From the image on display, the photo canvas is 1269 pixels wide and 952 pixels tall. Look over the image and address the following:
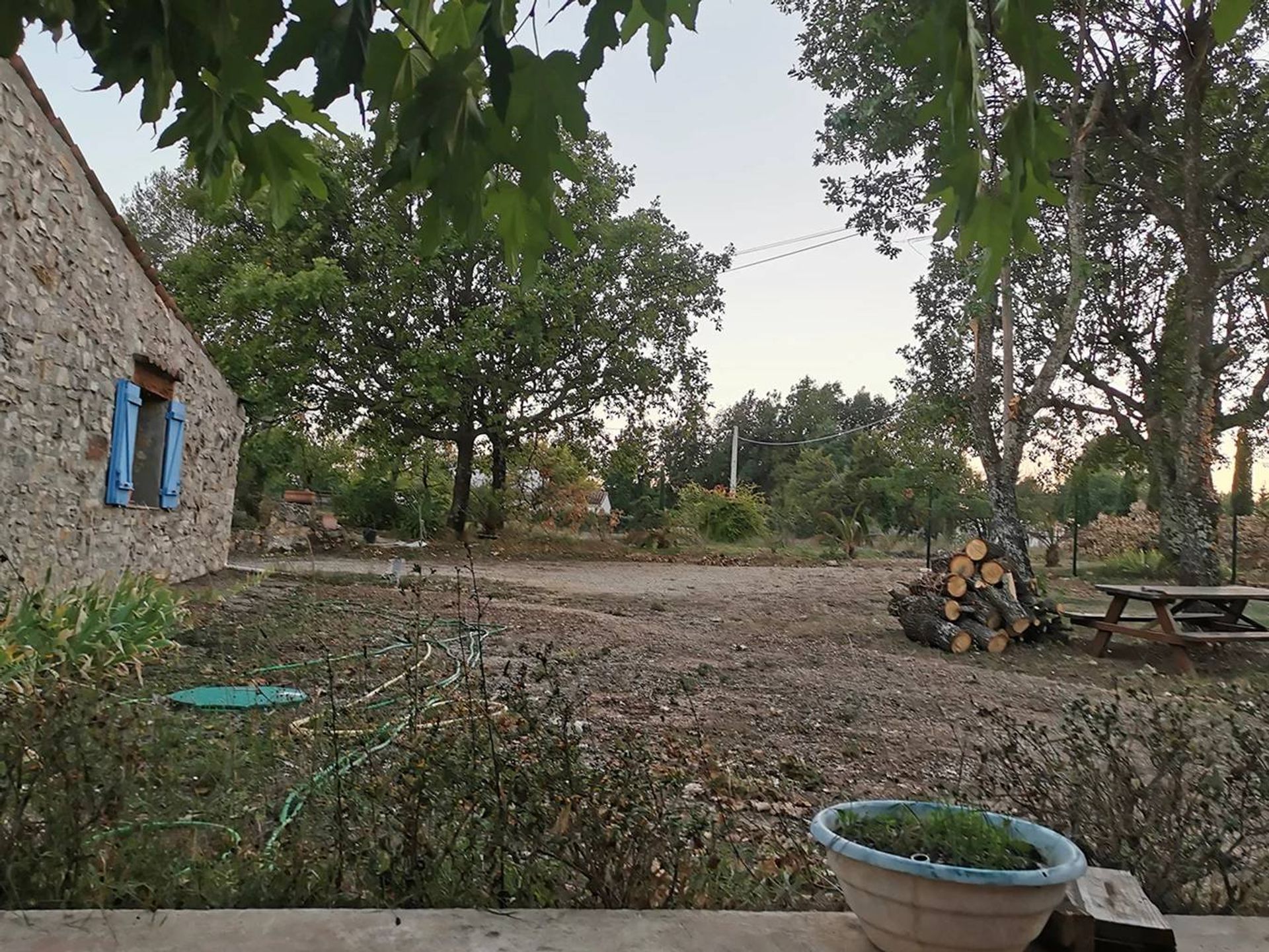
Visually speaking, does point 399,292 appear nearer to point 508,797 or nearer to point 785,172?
point 785,172

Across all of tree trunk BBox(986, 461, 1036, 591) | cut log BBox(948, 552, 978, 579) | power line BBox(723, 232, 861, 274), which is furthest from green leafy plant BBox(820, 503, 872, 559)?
cut log BBox(948, 552, 978, 579)

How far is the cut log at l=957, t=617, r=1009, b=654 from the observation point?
297 inches

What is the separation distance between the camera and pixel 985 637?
7.59 metres

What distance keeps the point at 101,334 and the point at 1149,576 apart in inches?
645

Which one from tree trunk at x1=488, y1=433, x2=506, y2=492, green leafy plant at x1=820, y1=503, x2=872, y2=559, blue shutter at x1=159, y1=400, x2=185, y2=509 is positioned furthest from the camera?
green leafy plant at x1=820, y1=503, x2=872, y2=559

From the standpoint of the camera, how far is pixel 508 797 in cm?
221

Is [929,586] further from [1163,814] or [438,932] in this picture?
[438,932]

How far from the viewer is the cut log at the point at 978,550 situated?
8.02 m

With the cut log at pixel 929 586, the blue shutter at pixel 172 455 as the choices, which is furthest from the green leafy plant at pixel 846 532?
the blue shutter at pixel 172 455

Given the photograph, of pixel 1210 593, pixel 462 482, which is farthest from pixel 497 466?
pixel 1210 593

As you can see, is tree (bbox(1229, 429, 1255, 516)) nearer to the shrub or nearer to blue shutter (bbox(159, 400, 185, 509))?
the shrub

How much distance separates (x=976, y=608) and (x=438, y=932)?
272 inches

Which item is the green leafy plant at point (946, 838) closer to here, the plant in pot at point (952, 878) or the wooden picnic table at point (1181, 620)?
the plant in pot at point (952, 878)

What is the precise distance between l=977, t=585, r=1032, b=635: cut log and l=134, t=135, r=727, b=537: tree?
31.7 feet
